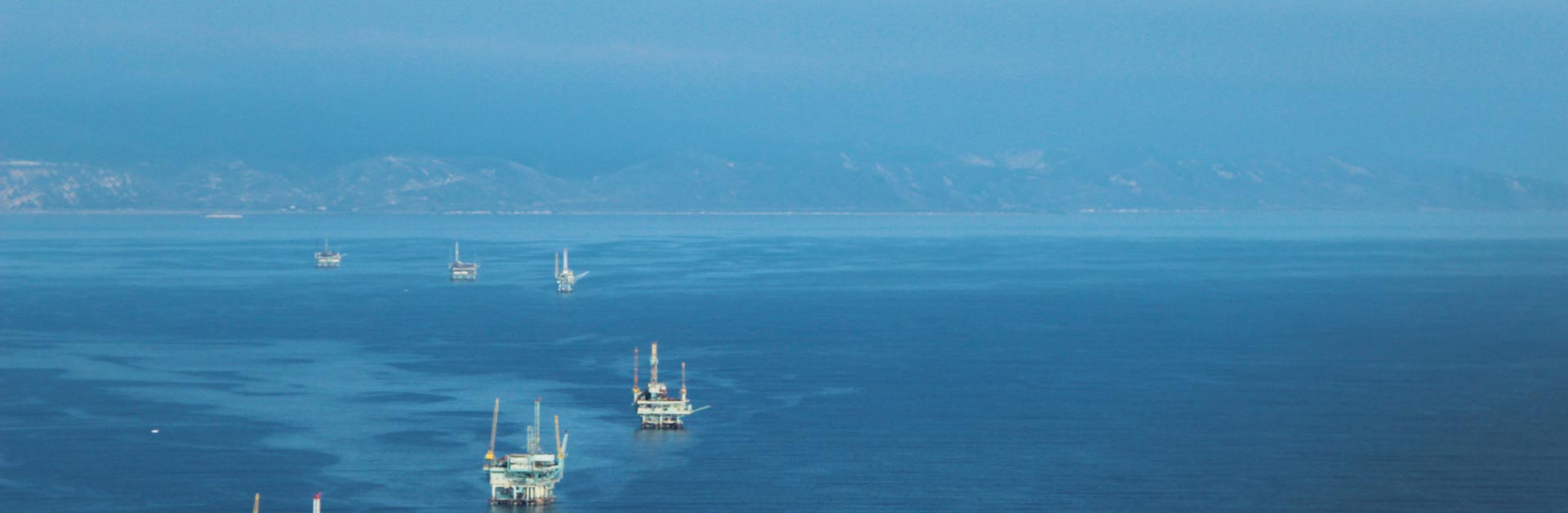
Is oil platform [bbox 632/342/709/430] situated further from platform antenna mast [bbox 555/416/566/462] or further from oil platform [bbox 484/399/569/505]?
oil platform [bbox 484/399/569/505]

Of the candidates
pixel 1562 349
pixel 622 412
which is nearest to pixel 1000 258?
pixel 1562 349

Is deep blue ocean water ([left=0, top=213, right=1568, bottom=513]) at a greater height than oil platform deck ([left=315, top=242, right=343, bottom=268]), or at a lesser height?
lesser

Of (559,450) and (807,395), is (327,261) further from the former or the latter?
(559,450)

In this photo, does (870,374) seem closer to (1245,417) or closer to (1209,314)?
(1245,417)

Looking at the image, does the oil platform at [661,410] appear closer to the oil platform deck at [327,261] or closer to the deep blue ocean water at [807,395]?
the deep blue ocean water at [807,395]

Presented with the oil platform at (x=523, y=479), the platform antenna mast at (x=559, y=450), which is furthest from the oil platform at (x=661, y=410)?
the oil platform at (x=523, y=479)

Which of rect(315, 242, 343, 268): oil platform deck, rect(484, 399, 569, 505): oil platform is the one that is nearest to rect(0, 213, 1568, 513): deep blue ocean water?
rect(484, 399, 569, 505): oil platform

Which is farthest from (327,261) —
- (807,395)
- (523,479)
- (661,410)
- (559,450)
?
(523,479)

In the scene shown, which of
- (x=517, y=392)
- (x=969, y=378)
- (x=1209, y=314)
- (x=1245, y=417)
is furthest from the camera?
(x=1209, y=314)
